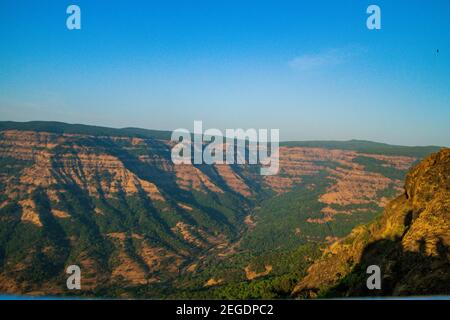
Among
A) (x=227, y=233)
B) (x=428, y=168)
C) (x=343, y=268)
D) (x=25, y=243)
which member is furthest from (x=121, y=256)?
(x=428, y=168)

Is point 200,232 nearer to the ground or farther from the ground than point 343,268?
nearer to the ground

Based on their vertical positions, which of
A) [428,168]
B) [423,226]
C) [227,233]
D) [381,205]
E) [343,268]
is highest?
[428,168]

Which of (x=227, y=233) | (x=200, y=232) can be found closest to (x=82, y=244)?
(x=200, y=232)
